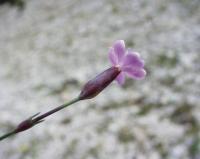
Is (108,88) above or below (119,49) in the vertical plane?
below

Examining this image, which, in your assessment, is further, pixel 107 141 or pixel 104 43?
pixel 104 43

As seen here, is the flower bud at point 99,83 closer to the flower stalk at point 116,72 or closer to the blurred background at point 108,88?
the flower stalk at point 116,72

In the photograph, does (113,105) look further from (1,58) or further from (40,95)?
(1,58)

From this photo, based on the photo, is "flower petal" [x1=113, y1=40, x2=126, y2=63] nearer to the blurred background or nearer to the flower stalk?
the flower stalk

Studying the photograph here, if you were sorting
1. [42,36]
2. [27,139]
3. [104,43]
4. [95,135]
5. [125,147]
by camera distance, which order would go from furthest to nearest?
1. [42,36]
2. [104,43]
3. [27,139]
4. [95,135]
5. [125,147]

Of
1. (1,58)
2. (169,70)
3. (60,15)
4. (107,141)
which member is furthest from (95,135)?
(60,15)

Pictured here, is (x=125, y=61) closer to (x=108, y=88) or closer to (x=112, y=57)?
(x=112, y=57)

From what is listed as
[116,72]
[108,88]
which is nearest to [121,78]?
[116,72]
